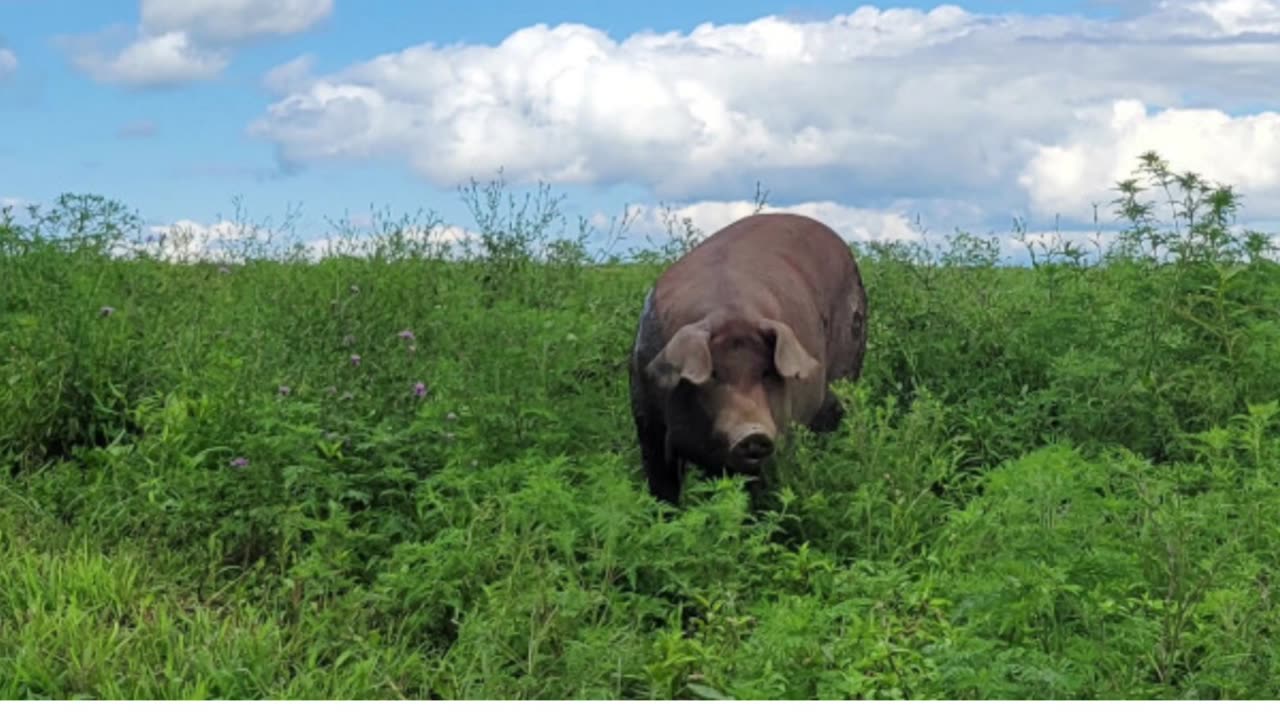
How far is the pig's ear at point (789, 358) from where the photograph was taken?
630 centimetres

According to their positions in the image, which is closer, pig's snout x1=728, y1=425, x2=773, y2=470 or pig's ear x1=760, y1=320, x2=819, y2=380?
pig's snout x1=728, y1=425, x2=773, y2=470

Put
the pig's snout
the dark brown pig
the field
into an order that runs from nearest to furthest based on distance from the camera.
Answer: the field < the pig's snout < the dark brown pig

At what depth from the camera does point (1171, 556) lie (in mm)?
4402

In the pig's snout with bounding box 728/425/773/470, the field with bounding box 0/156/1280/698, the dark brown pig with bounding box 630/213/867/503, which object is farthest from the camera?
the dark brown pig with bounding box 630/213/867/503

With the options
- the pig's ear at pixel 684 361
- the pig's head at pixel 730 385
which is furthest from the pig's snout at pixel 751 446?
the pig's ear at pixel 684 361

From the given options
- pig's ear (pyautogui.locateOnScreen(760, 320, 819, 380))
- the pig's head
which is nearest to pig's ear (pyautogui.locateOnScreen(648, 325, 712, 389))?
the pig's head

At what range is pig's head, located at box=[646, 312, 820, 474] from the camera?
6219 millimetres

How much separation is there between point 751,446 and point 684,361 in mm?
439

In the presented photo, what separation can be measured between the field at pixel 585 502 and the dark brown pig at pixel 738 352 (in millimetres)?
251

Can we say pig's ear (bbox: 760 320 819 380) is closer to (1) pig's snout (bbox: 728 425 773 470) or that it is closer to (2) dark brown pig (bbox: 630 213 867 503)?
(2) dark brown pig (bbox: 630 213 867 503)

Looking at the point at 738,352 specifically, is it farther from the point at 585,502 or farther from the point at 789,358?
the point at 585,502

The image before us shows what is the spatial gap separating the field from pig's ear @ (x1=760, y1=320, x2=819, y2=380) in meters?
0.29

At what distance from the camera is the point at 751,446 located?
614cm

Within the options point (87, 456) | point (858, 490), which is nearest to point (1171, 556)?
point (858, 490)
